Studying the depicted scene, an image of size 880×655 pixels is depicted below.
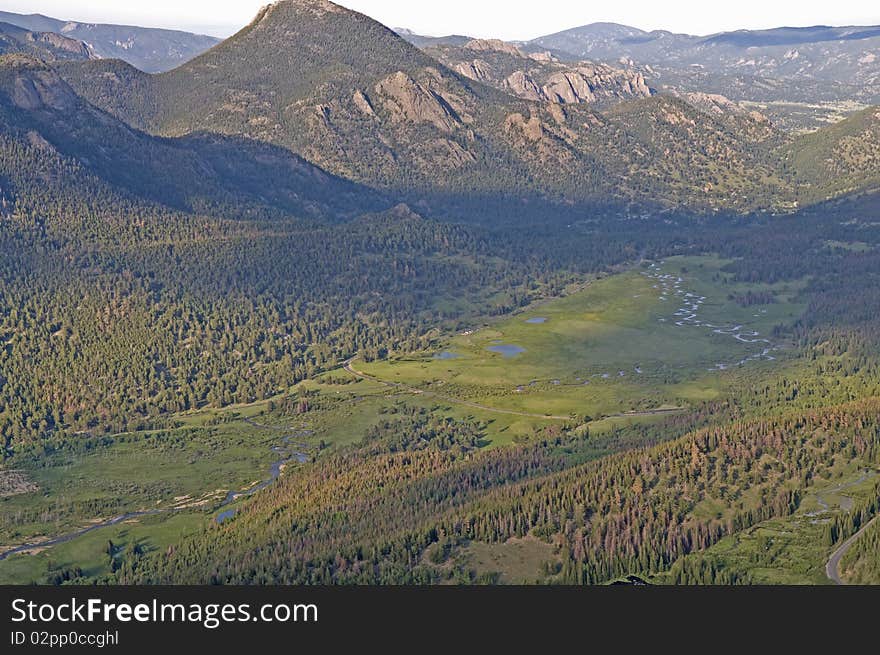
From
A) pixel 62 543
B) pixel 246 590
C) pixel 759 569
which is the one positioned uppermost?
pixel 246 590

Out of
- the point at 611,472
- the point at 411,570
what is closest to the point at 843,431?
the point at 611,472

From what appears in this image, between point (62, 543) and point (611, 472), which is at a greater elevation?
point (611, 472)

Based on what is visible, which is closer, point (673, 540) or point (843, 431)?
point (673, 540)

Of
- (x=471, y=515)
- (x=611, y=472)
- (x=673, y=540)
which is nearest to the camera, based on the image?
(x=673, y=540)

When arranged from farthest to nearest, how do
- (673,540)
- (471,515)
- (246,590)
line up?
(471,515) → (673,540) → (246,590)

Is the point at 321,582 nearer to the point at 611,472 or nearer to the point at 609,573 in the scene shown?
the point at 609,573

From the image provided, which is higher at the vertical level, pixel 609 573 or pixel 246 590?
pixel 246 590

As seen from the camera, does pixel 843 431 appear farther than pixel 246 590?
Yes

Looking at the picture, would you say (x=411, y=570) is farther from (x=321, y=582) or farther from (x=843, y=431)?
(x=843, y=431)

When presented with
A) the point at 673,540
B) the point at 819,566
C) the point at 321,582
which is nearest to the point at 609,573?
the point at 673,540
